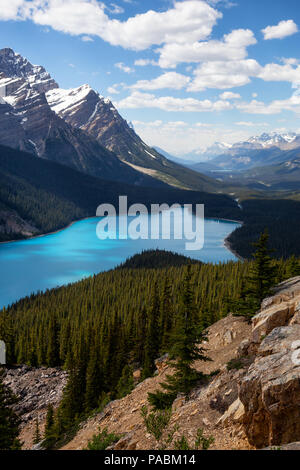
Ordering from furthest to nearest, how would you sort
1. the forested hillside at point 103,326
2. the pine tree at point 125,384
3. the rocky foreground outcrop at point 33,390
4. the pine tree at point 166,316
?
the pine tree at point 166,316 < the rocky foreground outcrop at point 33,390 < the forested hillside at point 103,326 < the pine tree at point 125,384

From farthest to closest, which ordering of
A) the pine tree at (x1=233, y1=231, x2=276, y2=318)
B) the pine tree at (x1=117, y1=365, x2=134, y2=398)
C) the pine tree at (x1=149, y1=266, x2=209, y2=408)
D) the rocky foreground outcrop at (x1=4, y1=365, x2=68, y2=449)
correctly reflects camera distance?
1. the rocky foreground outcrop at (x1=4, y1=365, x2=68, y2=449)
2. the pine tree at (x1=117, y1=365, x2=134, y2=398)
3. the pine tree at (x1=233, y1=231, x2=276, y2=318)
4. the pine tree at (x1=149, y1=266, x2=209, y2=408)

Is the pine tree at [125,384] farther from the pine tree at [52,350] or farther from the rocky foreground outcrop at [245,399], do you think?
the pine tree at [52,350]

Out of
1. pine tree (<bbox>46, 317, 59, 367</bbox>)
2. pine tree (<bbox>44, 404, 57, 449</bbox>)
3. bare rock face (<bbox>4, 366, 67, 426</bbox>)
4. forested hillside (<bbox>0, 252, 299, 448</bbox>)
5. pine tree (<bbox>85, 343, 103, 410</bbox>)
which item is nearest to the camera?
pine tree (<bbox>44, 404, 57, 449</bbox>)

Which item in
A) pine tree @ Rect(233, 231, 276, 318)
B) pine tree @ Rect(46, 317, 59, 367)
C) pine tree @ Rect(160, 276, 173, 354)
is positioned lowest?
pine tree @ Rect(46, 317, 59, 367)

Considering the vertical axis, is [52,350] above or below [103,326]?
below

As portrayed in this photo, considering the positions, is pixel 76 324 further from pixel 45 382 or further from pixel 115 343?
pixel 115 343

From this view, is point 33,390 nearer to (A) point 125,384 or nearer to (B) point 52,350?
(B) point 52,350

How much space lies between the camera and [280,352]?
17.3 meters

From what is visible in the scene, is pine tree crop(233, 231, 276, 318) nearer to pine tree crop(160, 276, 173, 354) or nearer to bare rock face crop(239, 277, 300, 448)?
bare rock face crop(239, 277, 300, 448)

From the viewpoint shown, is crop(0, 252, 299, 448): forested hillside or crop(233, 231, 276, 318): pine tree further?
crop(0, 252, 299, 448): forested hillside

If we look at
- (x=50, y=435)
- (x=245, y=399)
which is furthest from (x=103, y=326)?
(x=245, y=399)

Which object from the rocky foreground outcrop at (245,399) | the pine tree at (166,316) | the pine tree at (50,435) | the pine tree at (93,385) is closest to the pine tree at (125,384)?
the rocky foreground outcrop at (245,399)

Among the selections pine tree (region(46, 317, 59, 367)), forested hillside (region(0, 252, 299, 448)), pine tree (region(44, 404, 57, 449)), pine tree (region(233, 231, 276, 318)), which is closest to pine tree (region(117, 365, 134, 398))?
forested hillside (region(0, 252, 299, 448))

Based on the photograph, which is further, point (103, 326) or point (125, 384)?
point (103, 326)
